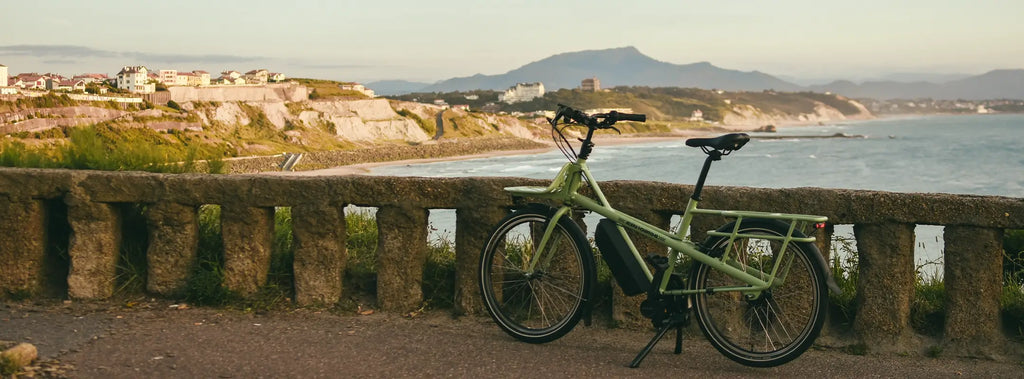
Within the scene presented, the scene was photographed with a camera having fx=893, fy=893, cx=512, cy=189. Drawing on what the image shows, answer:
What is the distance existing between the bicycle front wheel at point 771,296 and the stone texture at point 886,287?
1.86 ft

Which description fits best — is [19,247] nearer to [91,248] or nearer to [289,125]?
[91,248]

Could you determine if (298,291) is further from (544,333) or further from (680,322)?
(680,322)

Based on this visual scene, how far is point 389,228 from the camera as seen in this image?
20.7ft

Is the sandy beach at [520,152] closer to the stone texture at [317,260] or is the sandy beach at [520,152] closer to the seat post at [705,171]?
the stone texture at [317,260]

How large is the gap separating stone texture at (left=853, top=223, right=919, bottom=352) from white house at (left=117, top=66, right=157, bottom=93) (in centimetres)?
11637

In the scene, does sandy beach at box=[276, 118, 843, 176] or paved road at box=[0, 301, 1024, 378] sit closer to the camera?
paved road at box=[0, 301, 1024, 378]

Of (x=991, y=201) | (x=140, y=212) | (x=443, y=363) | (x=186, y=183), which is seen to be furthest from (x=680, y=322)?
(x=140, y=212)

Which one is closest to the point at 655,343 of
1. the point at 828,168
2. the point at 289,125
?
the point at 828,168

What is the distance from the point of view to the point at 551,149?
124 meters

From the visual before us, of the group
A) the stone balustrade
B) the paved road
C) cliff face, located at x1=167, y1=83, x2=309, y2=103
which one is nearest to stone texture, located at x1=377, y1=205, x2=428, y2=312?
the stone balustrade

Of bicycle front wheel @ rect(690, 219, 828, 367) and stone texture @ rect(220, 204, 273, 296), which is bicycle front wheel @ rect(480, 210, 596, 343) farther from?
stone texture @ rect(220, 204, 273, 296)

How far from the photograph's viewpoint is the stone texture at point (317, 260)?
639 cm

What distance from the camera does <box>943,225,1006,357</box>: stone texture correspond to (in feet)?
17.2

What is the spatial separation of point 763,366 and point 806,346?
259 millimetres
